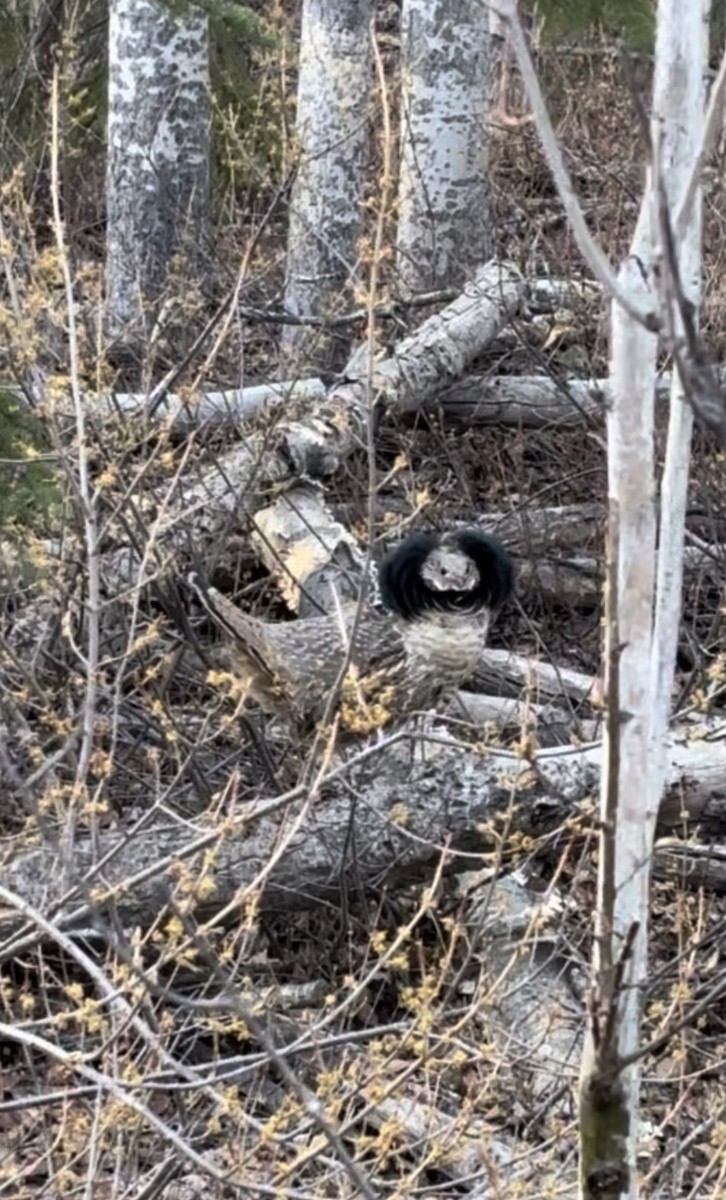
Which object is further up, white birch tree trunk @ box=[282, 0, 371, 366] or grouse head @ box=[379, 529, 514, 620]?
white birch tree trunk @ box=[282, 0, 371, 366]

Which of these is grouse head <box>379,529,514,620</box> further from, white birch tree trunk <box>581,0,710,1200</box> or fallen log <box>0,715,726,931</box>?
white birch tree trunk <box>581,0,710,1200</box>

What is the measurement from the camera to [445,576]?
17.8 feet

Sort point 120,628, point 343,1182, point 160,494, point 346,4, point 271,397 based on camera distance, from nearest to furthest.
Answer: point 343,1182
point 120,628
point 160,494
point 271,397
point 346,4

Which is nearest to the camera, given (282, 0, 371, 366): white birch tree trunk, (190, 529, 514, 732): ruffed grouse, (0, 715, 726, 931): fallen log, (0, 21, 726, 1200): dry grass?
(0, 21, 726, 1200): dry grass

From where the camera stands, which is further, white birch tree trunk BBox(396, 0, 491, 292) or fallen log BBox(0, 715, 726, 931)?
white birch tree trunk BBox(396, 0, 491, 292)

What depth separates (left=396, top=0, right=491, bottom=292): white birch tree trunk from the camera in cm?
943

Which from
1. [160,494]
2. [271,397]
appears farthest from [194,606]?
[271,397]

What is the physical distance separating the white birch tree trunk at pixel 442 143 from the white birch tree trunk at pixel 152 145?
3.76 feet

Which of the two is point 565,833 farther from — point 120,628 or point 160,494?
point 160,494

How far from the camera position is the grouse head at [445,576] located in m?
5.43

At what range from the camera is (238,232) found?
10.7 m

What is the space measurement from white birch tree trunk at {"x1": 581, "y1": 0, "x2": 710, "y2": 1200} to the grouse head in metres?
2.91

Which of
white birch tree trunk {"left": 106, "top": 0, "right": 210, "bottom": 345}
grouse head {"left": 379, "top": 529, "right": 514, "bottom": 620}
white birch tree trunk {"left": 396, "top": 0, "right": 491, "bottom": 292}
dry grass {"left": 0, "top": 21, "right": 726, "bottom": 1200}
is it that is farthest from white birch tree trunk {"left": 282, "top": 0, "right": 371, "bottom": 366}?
grouse head {"left": 379, "top": 529, "right": 514, "bottom": 620}

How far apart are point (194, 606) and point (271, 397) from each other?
1.33m
